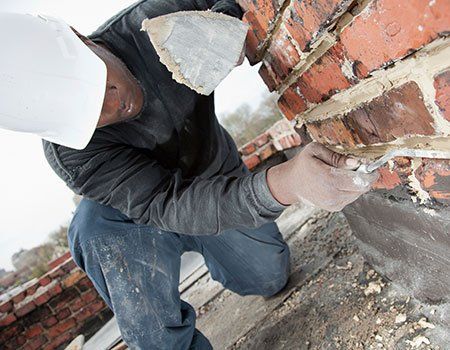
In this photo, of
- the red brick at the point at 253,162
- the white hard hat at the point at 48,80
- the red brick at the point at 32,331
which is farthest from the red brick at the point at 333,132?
the red brick at the point at 32,331

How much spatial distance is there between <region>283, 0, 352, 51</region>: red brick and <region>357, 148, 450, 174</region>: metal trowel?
280 millimetres

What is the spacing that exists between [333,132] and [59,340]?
335 cm

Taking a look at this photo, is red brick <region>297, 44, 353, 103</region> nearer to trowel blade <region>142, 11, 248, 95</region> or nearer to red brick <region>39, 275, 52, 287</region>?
trowel blade <region>142, 11, 248, 95</region>

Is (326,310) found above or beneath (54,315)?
beneath

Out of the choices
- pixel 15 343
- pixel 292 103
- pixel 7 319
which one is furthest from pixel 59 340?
pixel 292 103

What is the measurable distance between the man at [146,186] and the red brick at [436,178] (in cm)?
38

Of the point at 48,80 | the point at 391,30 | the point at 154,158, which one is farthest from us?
the point at 154,158

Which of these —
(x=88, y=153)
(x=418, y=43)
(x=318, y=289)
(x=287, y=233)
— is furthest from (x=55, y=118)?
(x=287, y=233)

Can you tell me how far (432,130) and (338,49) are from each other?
218 millimetres

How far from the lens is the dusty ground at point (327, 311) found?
1.08 meters

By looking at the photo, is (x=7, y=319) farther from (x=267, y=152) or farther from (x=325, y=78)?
(x=325, y=78)

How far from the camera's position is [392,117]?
70 centimetres

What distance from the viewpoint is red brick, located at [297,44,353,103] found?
717 millimetres

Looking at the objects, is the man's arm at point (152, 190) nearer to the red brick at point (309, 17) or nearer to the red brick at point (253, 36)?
the red brick at point (253, 36)
